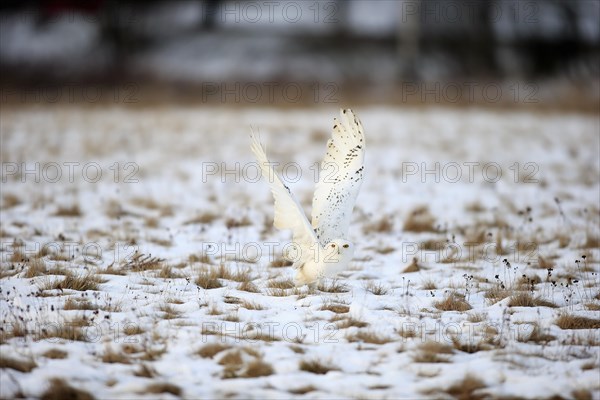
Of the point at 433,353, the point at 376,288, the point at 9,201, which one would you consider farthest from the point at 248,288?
the point at 9,201

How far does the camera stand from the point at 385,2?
3122cm

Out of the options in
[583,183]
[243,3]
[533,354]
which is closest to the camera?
[533,354]

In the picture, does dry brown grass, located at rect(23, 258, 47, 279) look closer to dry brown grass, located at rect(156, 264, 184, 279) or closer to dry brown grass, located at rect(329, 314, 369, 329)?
dry brown grass, located at rect(156, 264, 184, 279)

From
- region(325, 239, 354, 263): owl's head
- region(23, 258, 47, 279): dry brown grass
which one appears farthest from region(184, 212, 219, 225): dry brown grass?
region(325, 239, 354, 263): owl's head

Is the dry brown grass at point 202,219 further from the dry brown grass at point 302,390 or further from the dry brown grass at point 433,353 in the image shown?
the dry brown grass at point 302,390

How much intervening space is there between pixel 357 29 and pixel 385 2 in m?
4.31

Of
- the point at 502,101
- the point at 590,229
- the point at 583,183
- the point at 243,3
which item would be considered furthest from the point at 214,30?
the point at 590,229

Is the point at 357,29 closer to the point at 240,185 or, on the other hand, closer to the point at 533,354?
the point at 240,185

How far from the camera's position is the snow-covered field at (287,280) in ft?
12.8

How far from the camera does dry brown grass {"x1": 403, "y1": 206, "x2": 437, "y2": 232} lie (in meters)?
7.45

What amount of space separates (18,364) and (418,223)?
15.9ft

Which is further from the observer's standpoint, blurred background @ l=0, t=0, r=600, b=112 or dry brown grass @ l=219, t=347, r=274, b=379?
blurred background @ l=0, t=0, r=600, b=112

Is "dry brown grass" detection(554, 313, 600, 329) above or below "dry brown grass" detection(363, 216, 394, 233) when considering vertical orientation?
below

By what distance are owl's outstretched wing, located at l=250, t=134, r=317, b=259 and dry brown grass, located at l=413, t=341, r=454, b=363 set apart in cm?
131
